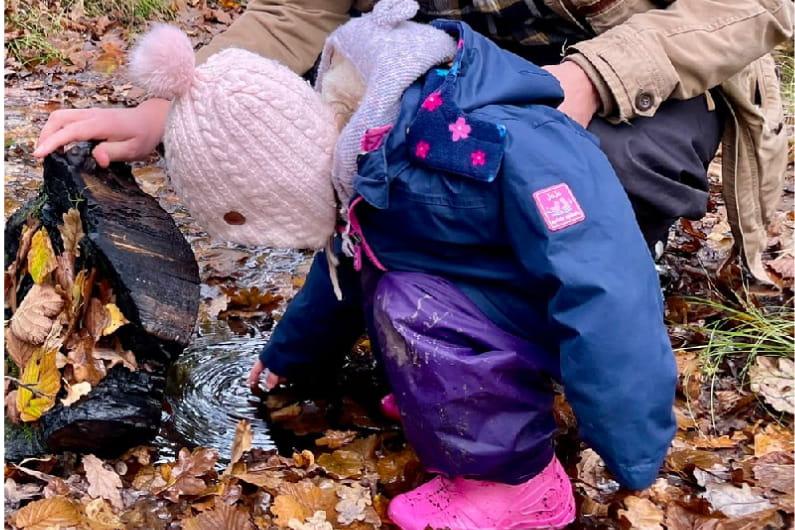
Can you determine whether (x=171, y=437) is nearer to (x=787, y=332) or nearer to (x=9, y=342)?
(x=9, y=342)

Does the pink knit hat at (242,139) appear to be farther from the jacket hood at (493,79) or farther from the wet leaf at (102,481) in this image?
the wet leaf at (102,481)

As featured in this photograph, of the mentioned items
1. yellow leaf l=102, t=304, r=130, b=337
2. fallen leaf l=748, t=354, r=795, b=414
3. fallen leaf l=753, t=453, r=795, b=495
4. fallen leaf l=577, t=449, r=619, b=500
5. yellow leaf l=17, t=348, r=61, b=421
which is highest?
yellow leaf l=102, t=304, r=130, b=337

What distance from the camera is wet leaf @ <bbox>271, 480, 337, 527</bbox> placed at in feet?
6.53

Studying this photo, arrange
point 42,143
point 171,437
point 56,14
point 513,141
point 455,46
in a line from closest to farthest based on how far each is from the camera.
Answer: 1. point 513,141
2. point 455,46
3. point 42,143
4. point 171,437
5. point 56,14

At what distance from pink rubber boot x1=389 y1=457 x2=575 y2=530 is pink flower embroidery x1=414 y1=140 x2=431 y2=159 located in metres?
0.77

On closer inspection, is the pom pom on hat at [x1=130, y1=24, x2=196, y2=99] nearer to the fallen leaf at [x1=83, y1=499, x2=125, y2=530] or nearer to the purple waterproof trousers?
the purple waterproof trousers

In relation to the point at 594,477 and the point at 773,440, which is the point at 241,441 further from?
the point at 773,440

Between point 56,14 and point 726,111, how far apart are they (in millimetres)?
5894

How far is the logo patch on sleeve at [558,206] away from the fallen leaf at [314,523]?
85 centimetres

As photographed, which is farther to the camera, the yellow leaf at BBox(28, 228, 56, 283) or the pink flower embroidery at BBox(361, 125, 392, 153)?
the yellow leaf at BBox(28, 228, 56, 283)

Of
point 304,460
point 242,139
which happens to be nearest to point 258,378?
point 304,460

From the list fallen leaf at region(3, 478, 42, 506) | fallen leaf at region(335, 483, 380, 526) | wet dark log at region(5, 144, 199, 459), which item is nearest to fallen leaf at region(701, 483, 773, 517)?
fallen leaf at region(335, 483, 380, 526)

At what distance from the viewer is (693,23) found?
2.27m

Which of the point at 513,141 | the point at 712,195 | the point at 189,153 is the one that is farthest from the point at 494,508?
the point at 712,195
